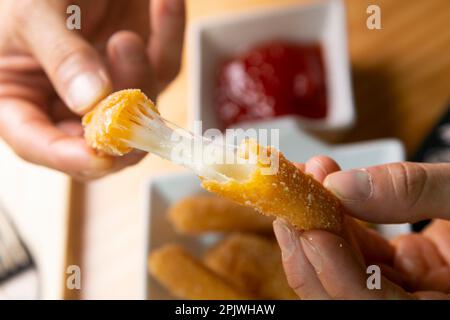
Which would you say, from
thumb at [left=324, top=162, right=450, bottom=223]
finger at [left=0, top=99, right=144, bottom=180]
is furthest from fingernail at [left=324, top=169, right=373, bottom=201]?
finger at [left=0, top=99, right=144, bottom=180]

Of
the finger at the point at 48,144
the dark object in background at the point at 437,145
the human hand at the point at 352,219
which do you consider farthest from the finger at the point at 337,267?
the dark object in background at the point at 437,145

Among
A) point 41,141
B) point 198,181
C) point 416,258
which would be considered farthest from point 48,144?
point 416,258

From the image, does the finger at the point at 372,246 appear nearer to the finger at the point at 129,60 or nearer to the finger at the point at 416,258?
the finger at the point at 416,258

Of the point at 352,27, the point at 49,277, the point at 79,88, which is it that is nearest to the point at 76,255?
the point at 49,277

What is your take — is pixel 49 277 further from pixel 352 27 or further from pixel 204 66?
pixel 352 27

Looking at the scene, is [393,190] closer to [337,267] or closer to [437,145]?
[337,267]
